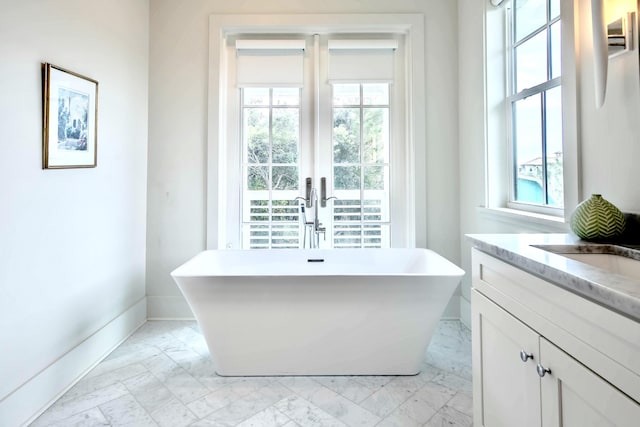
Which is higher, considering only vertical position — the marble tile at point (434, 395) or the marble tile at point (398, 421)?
the marble tile at point (434, 395)

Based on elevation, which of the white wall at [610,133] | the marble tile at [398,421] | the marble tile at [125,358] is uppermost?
the white wall at [610,133]

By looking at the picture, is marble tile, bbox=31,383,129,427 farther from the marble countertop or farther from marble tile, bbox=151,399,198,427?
the marble countertop

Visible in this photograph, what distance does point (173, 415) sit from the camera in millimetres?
1596

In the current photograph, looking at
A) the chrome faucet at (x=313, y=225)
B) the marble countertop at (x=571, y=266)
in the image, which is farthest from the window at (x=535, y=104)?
the chrome faucet at (x=313, y=225)

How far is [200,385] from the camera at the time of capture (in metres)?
1.84

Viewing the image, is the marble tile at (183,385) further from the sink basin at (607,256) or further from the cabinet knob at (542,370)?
the sink basin at (607,256)

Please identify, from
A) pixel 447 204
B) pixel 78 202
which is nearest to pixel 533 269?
pixel 447 204

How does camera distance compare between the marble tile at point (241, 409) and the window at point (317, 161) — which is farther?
the window at point (317, 161)

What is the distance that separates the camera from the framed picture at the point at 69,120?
1712 mm

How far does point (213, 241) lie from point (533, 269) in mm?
2349

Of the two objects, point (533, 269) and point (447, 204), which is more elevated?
point (447, 204)

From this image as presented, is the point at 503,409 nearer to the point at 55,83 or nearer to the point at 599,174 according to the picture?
the point at 599,174

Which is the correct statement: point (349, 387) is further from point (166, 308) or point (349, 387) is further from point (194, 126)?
point (194, 126)

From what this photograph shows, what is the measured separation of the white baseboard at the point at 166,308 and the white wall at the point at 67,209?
86 millimetres
